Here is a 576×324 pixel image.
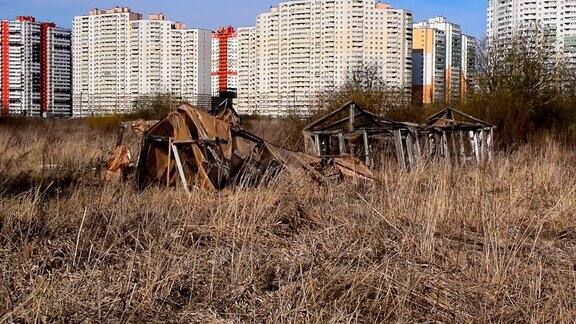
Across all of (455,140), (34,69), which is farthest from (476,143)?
(34,69)

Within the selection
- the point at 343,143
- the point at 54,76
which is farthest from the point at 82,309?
the point at 54,76

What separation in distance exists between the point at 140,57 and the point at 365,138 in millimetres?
45186

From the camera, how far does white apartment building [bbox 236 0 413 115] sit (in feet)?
143

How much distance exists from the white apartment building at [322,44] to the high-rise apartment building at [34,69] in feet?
51.2

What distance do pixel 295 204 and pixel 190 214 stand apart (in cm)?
108

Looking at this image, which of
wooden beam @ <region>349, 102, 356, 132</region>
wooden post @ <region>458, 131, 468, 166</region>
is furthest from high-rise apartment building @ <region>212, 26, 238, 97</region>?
wooden beam @ <region>349, 102, 356, 132</region>

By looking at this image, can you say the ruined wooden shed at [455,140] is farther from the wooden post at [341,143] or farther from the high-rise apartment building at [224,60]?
the high-rise apartment building at [224,60]

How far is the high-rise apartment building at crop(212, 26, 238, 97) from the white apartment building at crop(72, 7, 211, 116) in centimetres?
55

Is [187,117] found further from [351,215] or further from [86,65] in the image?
[86,65]

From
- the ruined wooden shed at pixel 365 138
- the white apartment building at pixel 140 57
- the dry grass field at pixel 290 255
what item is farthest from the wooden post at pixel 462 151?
the white apartment building at pixel 140 57

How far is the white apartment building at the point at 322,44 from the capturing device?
43.7 meters

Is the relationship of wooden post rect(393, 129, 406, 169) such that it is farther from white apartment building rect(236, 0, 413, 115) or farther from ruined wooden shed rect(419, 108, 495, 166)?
white apartment building rect(236, 0, 413, 115)

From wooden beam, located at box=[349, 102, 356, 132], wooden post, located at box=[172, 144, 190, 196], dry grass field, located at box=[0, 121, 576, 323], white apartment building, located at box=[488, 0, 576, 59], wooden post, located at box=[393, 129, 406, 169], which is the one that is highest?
white apartment building, located at box=[488, 0, 576, 59]

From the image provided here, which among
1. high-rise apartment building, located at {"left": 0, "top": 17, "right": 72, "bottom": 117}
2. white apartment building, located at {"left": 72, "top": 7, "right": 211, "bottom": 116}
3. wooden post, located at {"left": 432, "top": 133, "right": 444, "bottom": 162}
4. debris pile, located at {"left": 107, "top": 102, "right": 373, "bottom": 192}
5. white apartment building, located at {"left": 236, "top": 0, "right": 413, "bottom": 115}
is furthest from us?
white apartment building, located at {"left": 72, "top": 7, "right": 211, "bottom": 116}
